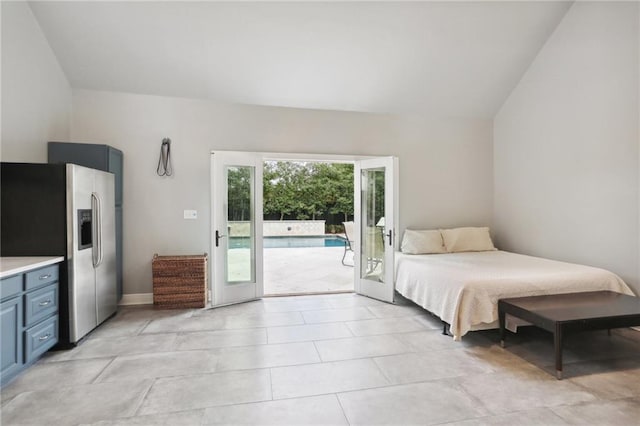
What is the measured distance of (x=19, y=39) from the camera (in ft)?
11.3

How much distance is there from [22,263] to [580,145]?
5.98 meters

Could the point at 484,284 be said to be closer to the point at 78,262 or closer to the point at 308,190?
the point at 78,262

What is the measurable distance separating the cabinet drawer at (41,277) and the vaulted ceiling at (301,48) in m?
2.61

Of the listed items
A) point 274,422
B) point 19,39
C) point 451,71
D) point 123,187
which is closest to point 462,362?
point 274,422

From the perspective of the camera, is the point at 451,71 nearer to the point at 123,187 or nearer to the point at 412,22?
the point at 412,22

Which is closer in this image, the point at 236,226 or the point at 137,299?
the point at 137,299

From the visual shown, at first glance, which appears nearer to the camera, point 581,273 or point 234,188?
point 581,273

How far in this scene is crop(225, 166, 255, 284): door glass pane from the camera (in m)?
4.66

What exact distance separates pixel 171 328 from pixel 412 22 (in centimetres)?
446

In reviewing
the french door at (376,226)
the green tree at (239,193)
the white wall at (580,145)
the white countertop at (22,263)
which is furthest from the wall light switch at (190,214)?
the white wall at (580,145)

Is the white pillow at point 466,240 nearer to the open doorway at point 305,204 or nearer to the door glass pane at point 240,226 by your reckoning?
the door glass pane at point 240,226

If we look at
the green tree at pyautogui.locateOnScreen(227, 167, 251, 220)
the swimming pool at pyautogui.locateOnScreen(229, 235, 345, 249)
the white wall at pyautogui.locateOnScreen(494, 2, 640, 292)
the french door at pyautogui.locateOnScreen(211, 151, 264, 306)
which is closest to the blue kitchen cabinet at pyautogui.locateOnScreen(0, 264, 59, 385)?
the french door at pyautogui.locateOnScreen(211, 151, 264, 306)

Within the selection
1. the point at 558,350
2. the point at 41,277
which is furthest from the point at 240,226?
the point at 558,350

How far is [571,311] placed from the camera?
2857mm
